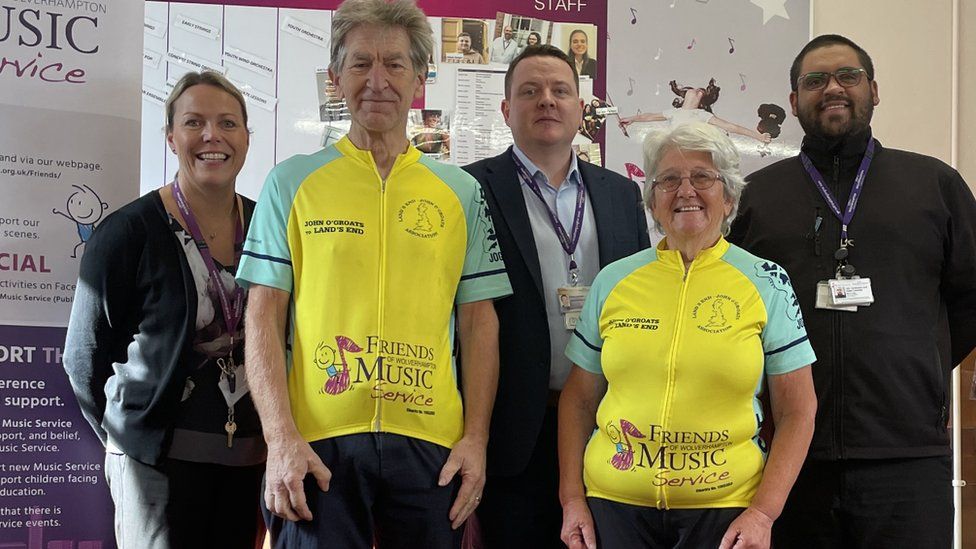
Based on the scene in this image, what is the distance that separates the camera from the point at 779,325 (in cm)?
209

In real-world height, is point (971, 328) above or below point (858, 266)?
below

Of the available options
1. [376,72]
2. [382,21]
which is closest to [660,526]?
[376,72]

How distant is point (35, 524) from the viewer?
274 centimetres

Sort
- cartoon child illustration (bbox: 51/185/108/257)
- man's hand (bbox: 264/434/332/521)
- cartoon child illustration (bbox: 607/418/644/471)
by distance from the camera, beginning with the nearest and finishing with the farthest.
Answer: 1. man's hand (bbox: 264/434/332/521)
2. cartoon child illustration (bbox: 607/418/644/471)
3. cartoon child illustration (bbox: 51/185/108/257)

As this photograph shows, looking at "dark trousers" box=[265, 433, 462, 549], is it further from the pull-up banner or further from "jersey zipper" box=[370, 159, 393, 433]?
the pull-up banner

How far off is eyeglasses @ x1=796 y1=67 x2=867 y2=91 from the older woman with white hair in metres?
0.73

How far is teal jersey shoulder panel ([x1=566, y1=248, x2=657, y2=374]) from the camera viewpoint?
222cm

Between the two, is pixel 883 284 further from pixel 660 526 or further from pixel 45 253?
pixel 45 253

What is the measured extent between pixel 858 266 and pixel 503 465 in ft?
3.85

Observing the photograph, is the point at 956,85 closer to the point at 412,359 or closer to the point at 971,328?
the point at 971,328

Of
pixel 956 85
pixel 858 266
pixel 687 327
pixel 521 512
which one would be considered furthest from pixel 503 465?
pixel 956 85

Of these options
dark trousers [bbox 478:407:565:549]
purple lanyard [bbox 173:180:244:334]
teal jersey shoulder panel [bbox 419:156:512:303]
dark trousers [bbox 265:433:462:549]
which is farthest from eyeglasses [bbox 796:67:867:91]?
purple lanyard [bbox 173:180:244:334]

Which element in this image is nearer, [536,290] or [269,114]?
[536,290]

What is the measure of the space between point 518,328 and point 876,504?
3.65 feet
